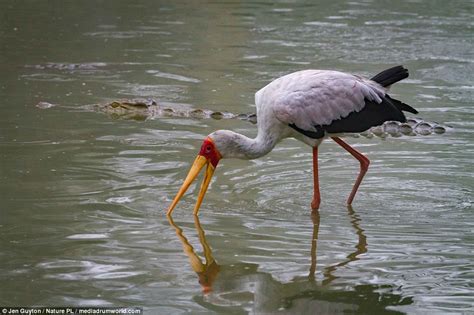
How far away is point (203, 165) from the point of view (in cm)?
762

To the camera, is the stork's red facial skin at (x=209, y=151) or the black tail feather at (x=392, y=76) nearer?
the stork's red facial skin at (x=209, y=151)

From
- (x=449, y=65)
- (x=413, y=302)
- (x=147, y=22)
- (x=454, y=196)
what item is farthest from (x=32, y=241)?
(x=147, y=22)

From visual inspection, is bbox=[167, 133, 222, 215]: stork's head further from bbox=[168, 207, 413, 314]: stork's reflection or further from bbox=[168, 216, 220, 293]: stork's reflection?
bbox=[168, 207, 413, 314]: stork's reflection

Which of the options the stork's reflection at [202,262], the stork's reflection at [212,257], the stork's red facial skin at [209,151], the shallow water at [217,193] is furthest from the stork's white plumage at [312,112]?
the stork's reflection at [202,262]

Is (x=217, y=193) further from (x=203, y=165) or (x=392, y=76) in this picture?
(x=392, y=76)

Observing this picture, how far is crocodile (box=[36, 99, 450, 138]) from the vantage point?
405 inches

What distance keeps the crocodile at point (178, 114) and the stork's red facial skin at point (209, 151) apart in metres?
2.92

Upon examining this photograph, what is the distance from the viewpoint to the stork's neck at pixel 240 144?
7641mm

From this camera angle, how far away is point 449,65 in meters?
13.7

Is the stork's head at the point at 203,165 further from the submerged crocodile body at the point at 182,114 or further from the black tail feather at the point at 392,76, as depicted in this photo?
the submerged crocodile body at the point at 182,114

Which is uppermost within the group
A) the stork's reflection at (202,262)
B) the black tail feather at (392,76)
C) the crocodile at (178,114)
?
the black tail feather at (392,76)

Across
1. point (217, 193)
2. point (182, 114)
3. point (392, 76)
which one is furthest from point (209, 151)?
point (182, 114)

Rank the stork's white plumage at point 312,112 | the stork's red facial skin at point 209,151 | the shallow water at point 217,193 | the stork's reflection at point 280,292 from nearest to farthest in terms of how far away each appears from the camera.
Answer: the stork's reflection at point 280,292 < the shallow water at point 217,193 < the stork's red facial skin at point 209,151 < the stork's white plumage at point 312,112

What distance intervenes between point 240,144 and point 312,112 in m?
0.61
